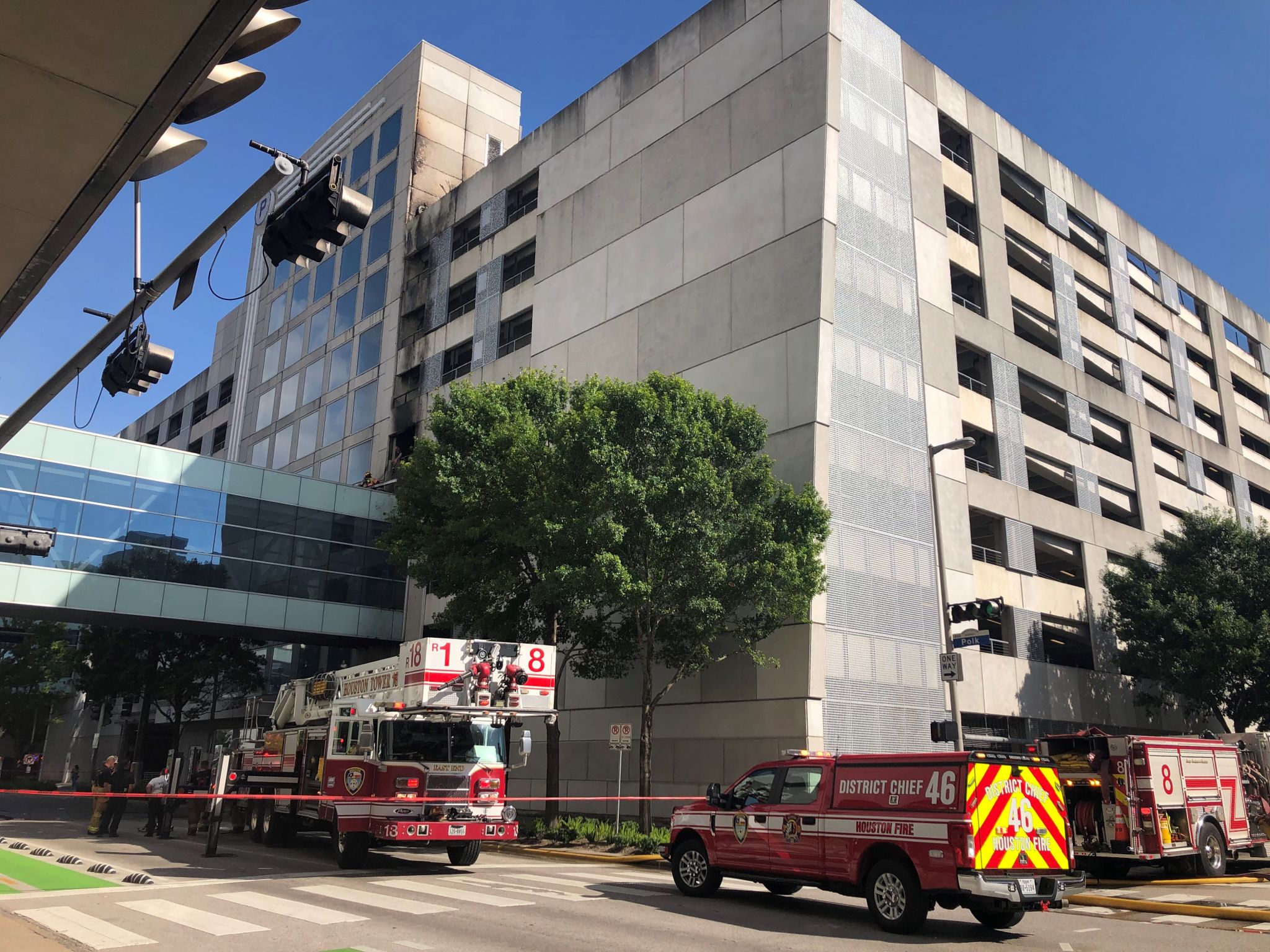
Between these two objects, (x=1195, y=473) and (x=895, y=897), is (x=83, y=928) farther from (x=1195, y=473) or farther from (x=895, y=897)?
(x=1195, y=473)

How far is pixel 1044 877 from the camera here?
11.3 meters

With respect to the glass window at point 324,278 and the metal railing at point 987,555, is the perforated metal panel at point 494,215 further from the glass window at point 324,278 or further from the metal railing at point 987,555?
the metal railing at point 987,555

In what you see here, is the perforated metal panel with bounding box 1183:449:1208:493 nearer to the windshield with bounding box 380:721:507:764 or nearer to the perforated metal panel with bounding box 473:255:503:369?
the perforated metal panel with bounding box 473:255:503:369

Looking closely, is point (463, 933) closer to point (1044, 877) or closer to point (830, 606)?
point (1044, 877)

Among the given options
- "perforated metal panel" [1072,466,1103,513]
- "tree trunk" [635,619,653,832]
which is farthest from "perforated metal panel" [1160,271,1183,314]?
"tree trunk" [635,619,653,832]

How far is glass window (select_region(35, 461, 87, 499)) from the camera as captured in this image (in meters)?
33.1

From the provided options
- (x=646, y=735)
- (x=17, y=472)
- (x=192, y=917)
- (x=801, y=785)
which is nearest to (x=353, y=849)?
(x=192, y=917)

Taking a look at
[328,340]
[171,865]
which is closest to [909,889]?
[171,865]

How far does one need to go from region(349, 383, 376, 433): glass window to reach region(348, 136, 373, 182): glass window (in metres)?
13.0

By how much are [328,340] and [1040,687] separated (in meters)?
39.7

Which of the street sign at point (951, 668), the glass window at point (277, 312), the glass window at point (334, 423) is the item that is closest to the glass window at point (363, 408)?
the glass window at point (334, 423)

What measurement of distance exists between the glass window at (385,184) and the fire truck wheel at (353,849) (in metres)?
40.1

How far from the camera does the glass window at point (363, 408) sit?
47812 millimetres

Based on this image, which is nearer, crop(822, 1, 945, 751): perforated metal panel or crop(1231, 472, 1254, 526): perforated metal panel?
crop(822, 1, 945, 751): perforated metal panel
